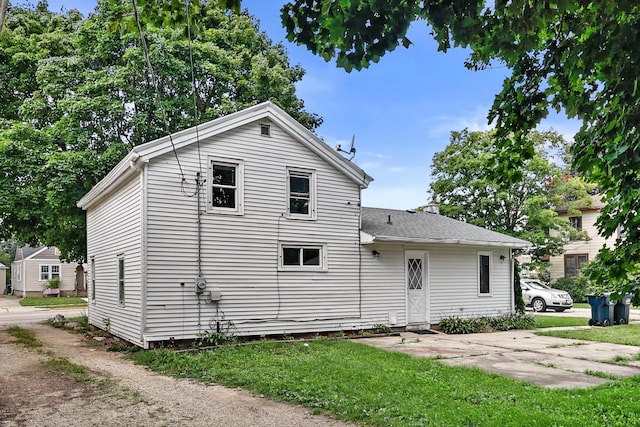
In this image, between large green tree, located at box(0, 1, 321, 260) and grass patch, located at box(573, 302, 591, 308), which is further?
grass patch, located at box(573, 302, 591, 308)

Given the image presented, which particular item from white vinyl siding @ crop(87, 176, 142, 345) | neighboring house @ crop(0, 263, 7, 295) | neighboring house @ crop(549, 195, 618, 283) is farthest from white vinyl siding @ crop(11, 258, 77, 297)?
neighboring house @ crop(549, 195, 618, 283)

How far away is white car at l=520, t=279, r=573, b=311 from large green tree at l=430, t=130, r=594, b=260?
2.86 meters

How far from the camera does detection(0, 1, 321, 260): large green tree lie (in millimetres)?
16531

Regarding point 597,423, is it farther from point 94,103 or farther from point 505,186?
point 94,103

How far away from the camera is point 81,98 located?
Answer: 56.4ft

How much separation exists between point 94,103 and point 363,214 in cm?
949

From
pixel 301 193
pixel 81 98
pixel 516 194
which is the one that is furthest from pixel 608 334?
pixel 81 98

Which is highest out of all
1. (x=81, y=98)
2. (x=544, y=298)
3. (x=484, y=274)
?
(x=81, y=98)

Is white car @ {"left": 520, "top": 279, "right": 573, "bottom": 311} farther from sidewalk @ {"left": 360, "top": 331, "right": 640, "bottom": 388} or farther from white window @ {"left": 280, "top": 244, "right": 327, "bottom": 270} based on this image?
white window @ {"left": 280, "top": 244, "right": 327, "bottom": 270}

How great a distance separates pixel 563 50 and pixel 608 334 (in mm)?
11765

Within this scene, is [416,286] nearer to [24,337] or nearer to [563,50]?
[24,337]

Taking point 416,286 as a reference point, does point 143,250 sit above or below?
above

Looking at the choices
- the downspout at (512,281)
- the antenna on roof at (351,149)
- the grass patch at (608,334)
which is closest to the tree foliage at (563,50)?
the antenna on roof at (351,149)

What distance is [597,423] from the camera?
5395 millimetres
